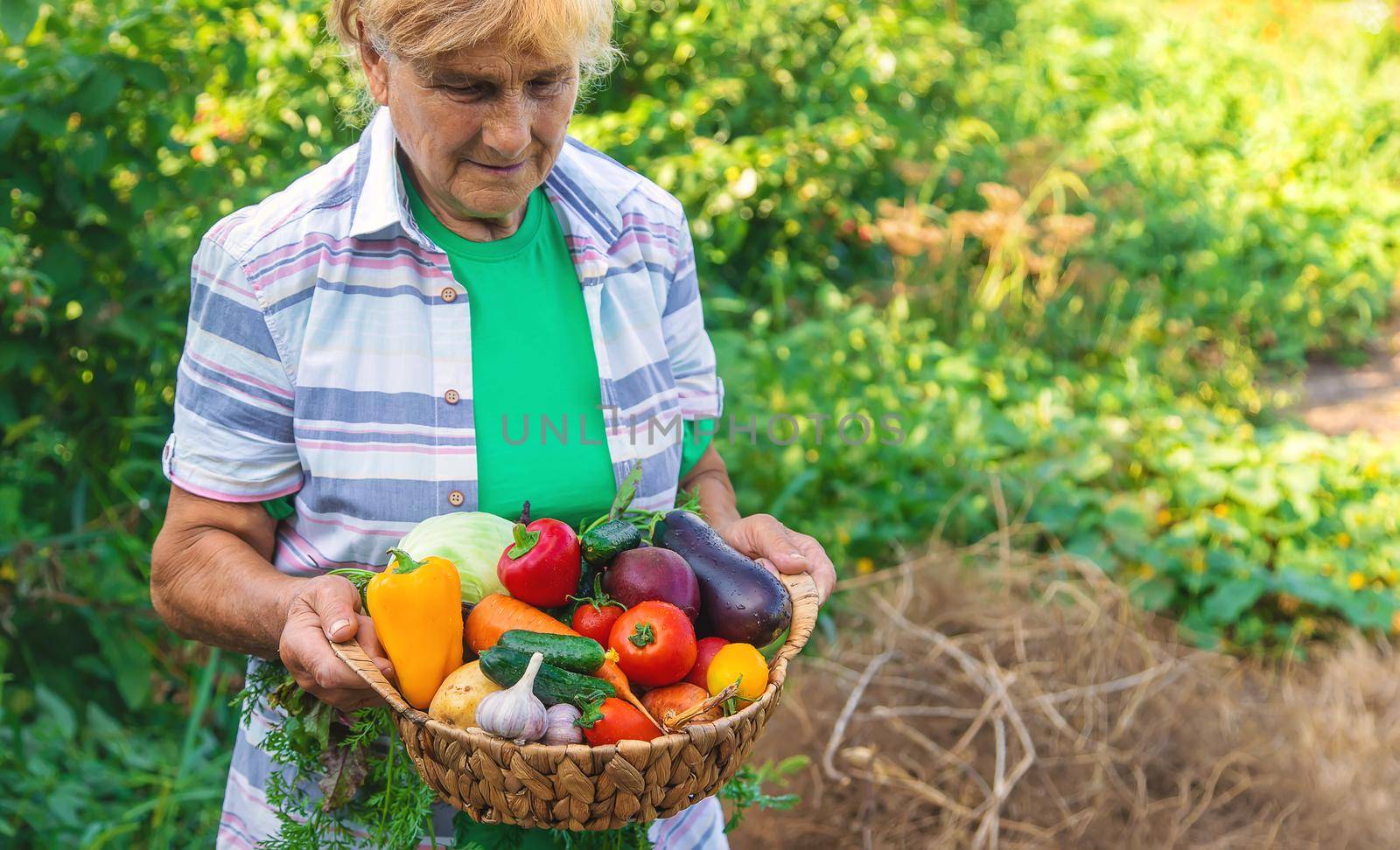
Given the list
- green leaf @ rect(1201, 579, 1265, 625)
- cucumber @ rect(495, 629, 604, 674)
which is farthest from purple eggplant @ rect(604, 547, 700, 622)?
green leaf @ rect(1201, 579, 1265, 625)

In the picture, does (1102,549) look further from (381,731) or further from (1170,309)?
(381,731)

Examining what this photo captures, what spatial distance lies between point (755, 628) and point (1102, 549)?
299 centimetres

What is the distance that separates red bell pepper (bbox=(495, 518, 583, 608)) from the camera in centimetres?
168

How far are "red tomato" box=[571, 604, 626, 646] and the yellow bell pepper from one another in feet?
0.63

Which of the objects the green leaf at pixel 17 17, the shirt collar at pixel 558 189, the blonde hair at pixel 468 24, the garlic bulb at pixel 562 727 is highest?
the blonde hair at pixel 468 24

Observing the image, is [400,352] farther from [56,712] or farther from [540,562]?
[56,712]

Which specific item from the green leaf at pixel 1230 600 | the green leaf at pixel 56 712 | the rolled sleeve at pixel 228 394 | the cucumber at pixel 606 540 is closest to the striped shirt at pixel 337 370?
the rolled sleeve at pixel 228 394

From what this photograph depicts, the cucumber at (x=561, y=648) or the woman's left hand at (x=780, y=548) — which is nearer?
the cucumber at (x=561, y=648)

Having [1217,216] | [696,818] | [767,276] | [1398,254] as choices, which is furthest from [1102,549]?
[1398,254]

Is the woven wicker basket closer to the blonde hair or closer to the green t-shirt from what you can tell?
the green t-shirt

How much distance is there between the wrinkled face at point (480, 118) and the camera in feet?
5.51

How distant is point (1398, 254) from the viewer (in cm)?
789

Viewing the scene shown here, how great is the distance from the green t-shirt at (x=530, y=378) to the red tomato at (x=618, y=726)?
39 centimetres

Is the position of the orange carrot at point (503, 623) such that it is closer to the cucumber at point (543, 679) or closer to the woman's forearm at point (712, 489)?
the cucumber at point (543, 679)
